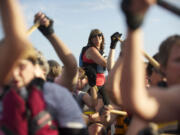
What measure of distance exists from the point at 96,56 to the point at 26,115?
376cm

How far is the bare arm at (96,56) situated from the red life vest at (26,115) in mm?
3649

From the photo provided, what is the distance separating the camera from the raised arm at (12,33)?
6.08 ft

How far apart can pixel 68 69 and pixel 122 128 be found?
1.35 meters

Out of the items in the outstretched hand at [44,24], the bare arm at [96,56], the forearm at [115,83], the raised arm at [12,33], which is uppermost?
the outstretched hand at [44,24]

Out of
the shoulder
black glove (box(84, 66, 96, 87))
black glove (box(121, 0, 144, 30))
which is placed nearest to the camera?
black glove (box(121, 0, 144, 30))

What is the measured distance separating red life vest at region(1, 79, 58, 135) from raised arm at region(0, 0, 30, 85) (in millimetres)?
744

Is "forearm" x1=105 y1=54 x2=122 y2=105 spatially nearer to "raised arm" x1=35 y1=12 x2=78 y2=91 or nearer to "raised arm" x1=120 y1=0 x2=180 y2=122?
"raised arm" x1=35 y1=12 x2=78 y2=91

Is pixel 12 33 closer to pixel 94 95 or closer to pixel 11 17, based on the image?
pixel 11 17

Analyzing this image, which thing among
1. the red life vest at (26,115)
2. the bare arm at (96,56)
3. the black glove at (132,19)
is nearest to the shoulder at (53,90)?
the red life vest at (26,115)

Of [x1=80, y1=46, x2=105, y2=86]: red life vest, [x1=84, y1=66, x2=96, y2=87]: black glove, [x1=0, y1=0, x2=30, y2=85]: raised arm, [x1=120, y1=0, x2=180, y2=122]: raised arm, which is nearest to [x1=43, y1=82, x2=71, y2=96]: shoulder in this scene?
[x1=0, y1=0, x2=30, y2=85]: raised arm

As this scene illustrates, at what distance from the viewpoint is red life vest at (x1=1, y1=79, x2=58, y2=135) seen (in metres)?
2.74

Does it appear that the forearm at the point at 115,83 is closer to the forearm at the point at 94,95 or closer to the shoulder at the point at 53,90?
the shoulder at the point at 53,90

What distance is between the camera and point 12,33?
189 centimetres

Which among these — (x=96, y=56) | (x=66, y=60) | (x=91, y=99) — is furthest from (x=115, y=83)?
(x=96, y=56)
